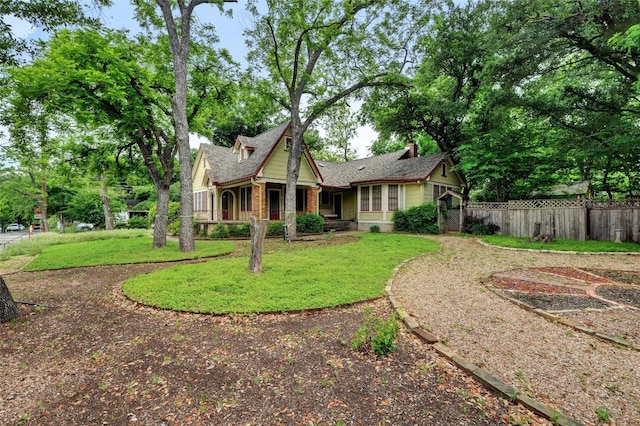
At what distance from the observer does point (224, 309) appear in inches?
176

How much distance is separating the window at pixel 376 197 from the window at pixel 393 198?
2.42ft

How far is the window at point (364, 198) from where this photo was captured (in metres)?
20.1

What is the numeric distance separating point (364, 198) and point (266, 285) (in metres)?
15.5

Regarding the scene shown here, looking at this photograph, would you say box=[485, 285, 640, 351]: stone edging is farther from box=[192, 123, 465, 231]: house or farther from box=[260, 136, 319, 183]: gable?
box=[260, 136, 319, 183]: gable

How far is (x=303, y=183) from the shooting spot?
18609 mm

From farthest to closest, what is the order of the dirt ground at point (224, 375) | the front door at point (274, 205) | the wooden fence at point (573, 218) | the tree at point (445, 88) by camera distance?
the front door at point (274, 205)
the tree at point (445, 88)
the wooden fence at point (573, 218)
the dirt ground at point (224, 375)

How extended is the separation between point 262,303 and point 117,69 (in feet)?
33.7

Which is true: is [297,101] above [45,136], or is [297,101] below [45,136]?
above

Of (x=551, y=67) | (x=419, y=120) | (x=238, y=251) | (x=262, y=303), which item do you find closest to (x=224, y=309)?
(x=262, y=303)

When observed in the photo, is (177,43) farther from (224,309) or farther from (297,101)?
(224,309)

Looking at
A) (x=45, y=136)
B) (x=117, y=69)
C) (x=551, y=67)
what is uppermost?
(x=551, y=67)

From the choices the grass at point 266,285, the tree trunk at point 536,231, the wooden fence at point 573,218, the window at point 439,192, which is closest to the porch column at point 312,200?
the window at point 439,192

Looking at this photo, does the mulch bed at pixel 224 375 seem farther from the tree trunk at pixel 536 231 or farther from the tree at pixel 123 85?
the tree trunk at pixel 536 231

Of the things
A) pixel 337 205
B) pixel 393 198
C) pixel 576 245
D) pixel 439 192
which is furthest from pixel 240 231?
pixel 576 245
